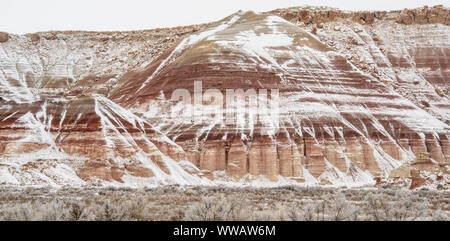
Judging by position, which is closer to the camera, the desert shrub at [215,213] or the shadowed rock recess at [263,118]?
the desert shrub at [215,213]

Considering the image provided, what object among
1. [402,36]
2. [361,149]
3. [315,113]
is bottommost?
[361,149]

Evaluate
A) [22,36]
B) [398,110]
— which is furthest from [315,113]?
[22,36]

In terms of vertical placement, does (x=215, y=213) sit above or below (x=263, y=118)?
above

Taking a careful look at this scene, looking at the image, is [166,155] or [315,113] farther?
[315,113]

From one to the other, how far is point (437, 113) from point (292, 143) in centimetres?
2367

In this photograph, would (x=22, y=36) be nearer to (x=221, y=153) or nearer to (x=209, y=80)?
(x=209, y=80)

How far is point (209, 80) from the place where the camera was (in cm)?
4491

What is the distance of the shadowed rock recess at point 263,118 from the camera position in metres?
28.9

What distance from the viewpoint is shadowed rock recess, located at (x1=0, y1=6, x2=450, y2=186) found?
28906 millimetres

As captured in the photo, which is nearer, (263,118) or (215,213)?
(215,213)

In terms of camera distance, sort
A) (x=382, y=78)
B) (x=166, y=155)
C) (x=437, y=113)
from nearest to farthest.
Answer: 1. (x=166, y=155)
2. (x=437, y=113)
3. (x=382, y=78)

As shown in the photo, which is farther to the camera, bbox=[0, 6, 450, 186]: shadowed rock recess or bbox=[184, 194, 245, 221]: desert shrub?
bbox=[0, 6, 450, 186]: shadowed rock recess

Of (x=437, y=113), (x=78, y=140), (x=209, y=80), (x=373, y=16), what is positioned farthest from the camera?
(x=373, y=16)

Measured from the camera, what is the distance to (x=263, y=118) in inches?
1597
